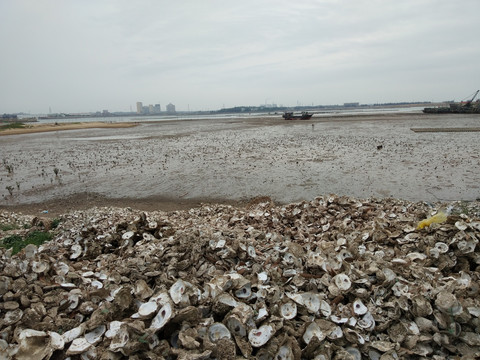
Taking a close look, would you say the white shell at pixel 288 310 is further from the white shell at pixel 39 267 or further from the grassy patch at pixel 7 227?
the grassy patch at pixel 7 227

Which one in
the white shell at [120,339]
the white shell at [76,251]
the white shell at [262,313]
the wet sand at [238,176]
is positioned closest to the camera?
the white shell at [120,339]

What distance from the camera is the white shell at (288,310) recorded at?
10.9 feet

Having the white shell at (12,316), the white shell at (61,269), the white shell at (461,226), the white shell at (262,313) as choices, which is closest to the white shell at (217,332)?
the white shell at (262,313)

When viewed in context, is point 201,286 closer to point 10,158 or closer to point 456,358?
point 456,358

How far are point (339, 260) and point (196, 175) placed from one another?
12.4m

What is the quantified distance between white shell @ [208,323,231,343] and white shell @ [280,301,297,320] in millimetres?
756

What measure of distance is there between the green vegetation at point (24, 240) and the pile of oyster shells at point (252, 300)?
2.15 meters

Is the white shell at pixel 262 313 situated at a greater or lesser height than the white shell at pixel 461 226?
lesser

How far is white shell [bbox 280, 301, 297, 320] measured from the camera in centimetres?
331

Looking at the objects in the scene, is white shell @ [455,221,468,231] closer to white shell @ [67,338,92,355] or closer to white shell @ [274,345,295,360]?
white shell @ [274,345,295,360]

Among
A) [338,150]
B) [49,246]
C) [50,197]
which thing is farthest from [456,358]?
[338,150]

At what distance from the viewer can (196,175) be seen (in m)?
15.9

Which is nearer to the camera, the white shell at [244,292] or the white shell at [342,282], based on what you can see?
the white shell at [244,292]

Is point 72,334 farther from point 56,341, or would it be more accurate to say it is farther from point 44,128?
point 44,128
